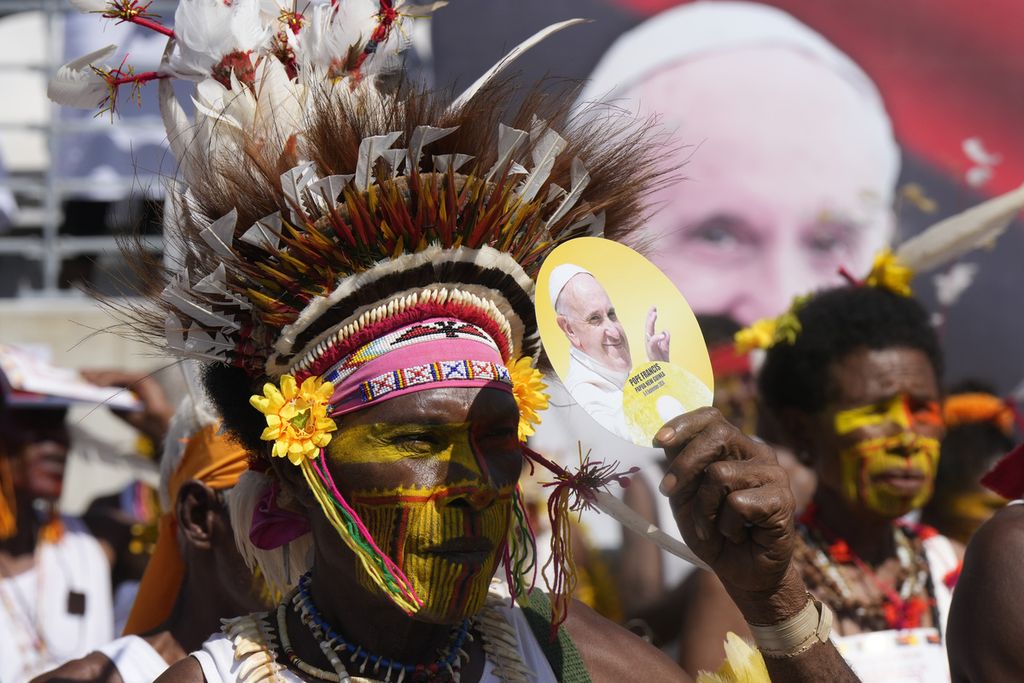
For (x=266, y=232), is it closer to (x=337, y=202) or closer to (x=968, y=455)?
(x=337, y=202)

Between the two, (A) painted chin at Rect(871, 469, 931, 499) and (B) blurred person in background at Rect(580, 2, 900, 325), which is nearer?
(A) painted chin at Rect(871, 469, 931, 499)

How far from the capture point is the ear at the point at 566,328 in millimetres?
1972

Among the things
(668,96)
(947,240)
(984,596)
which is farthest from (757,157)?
(984,596)

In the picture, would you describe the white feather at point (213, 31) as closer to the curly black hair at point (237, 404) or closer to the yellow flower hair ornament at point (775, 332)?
the curly black hair at point (237, 404)

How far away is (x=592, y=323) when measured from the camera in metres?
2.01

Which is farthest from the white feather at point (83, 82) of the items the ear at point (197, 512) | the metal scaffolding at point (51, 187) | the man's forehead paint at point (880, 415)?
the metal scaffolding at point (51, 187)

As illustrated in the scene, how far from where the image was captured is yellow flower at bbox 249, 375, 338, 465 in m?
2.25

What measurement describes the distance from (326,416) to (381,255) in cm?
31

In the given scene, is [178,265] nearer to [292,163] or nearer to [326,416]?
[292,163]

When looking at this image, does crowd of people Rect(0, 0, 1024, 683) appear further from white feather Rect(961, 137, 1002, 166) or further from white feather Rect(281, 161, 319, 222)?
white feather Rect(961, 137, 1002, 166)

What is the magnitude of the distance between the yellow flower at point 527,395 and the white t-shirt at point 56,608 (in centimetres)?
294

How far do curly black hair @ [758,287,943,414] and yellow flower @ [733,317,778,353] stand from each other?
0.12 metres

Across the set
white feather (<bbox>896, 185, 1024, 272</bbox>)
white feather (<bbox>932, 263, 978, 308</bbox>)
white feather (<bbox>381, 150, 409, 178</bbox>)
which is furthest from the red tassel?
white feather (<bbox>932, 263, 978, 308</bbox>)

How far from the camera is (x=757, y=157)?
6.39 meters
